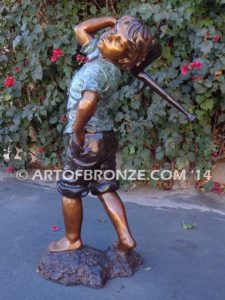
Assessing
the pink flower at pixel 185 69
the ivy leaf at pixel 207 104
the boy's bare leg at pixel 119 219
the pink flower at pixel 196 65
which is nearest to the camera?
the boy's bare leg at pixel 119 219

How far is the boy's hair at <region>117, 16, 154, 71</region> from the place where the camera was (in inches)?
81.1

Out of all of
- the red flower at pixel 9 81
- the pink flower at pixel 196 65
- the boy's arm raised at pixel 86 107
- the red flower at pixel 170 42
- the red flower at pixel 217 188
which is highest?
the red flower at pixel 170 42

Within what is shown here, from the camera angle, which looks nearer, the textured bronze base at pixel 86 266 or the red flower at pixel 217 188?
the textured bronze base at pixel 86 266

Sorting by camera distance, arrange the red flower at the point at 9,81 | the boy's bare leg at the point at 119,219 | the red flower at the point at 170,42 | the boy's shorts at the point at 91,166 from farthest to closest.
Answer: the red flower at the point at 9,81 → the red flower at the point at 170,42 → the boy's bare leg at the point at 119,219 → the boy's shorts at the point at 91,166

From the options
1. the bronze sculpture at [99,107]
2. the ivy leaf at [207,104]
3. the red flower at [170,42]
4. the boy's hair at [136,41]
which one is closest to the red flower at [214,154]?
the ivy leaf at [207,104]

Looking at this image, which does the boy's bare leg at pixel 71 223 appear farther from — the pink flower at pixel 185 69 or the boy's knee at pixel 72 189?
the pink flower at pixel 185 69

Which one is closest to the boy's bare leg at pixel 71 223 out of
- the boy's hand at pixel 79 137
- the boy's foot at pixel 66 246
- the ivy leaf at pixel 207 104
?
A: the boy's foot at pixel 66 246

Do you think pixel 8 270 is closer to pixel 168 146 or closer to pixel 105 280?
pixel 105 280

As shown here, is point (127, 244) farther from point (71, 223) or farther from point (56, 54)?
point (56, 54)

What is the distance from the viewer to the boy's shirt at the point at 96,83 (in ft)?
6.72

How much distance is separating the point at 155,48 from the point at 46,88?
214 centimetres

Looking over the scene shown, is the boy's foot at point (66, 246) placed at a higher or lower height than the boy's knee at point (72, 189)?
lower

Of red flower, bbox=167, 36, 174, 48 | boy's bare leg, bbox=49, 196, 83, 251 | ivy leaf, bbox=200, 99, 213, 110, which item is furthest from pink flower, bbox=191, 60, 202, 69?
boy's bare leg, bbox=49, 196, 83, 251

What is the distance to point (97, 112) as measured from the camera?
2254mm
